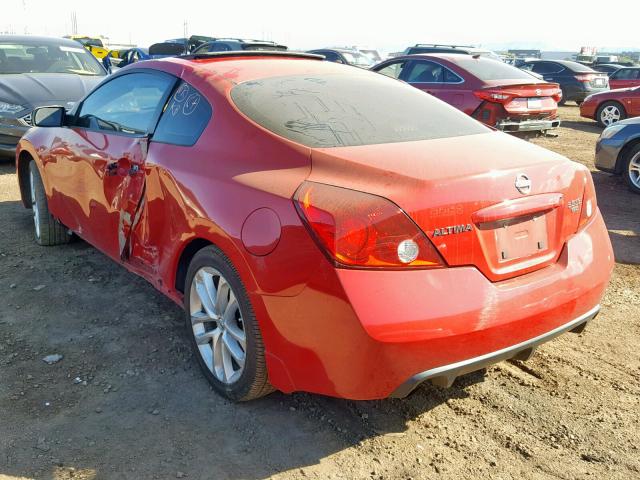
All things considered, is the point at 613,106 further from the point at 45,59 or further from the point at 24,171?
the point at 24,171

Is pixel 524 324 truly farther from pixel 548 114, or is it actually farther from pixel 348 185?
pixel 548 114

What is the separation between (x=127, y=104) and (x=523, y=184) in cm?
257

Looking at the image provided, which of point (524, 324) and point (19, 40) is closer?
point (524, 324)

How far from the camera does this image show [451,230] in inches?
92.1

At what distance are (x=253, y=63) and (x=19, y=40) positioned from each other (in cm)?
732

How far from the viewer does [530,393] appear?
9.98ft

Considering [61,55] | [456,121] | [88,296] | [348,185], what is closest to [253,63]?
[456,121]

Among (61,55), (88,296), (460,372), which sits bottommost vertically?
(88,296)

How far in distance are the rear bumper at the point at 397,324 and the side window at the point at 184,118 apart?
1.06m

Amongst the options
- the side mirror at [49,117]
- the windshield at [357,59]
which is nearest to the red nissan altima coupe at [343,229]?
the side mirror at [49,117]

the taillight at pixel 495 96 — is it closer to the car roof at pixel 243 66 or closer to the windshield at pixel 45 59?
the windshield at pixel 45 59

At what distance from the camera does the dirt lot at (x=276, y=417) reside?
253cm

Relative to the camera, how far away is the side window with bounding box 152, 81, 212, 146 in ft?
10.1

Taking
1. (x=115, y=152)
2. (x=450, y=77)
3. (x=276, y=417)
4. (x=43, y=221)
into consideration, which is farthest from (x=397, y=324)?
(x=450, y=77)
